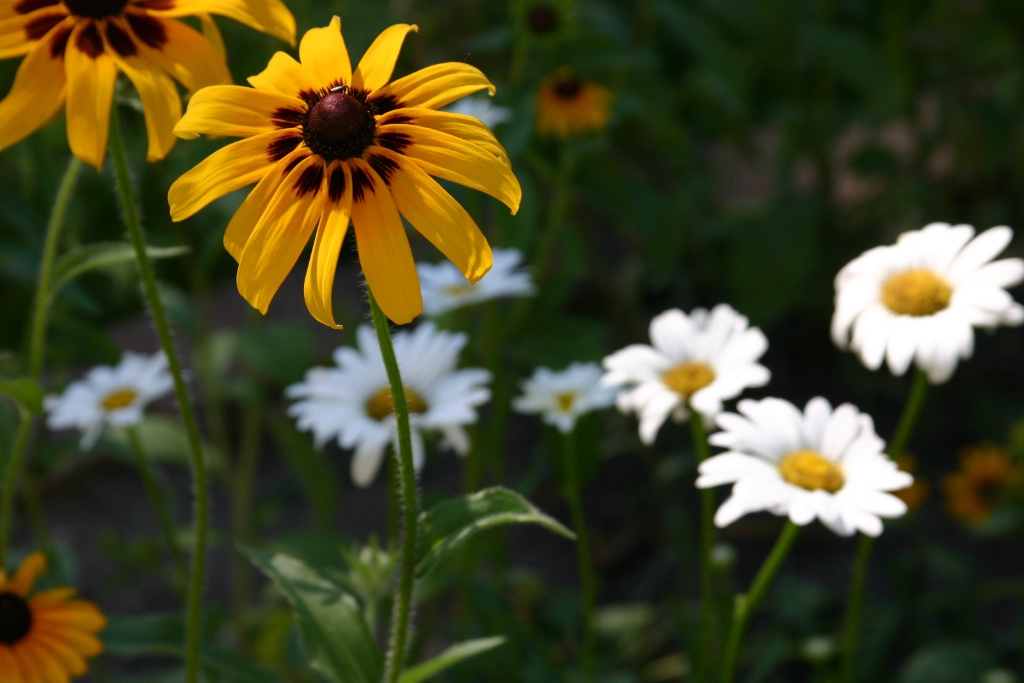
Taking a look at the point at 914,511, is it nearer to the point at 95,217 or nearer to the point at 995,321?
the point at 995,321

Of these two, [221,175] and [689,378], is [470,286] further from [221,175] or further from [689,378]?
[221,175]

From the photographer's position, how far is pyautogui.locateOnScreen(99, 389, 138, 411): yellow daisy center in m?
1.28

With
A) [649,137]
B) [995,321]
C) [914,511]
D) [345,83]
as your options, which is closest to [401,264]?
[345,83]

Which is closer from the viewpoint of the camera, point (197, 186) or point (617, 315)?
point (197, 186)

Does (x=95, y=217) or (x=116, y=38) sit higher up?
(x=95, y=217)

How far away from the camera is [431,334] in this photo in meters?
1.20

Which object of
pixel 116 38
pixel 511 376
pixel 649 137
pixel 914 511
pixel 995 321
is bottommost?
pixel 914 511

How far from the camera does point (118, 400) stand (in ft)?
4.22

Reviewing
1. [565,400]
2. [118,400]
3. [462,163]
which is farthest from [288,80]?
[118,400]

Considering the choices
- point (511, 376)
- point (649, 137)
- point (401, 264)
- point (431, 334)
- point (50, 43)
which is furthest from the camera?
point (649, 137)

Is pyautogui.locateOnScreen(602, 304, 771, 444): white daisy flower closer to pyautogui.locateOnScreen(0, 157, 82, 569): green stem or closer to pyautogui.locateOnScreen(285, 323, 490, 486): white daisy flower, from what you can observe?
pyautogui.locateOnScreen(285, 323, 490, 486): white daisy flower

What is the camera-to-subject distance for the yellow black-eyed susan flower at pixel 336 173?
67cm

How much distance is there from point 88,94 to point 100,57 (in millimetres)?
32

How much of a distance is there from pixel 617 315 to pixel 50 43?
135 cm
